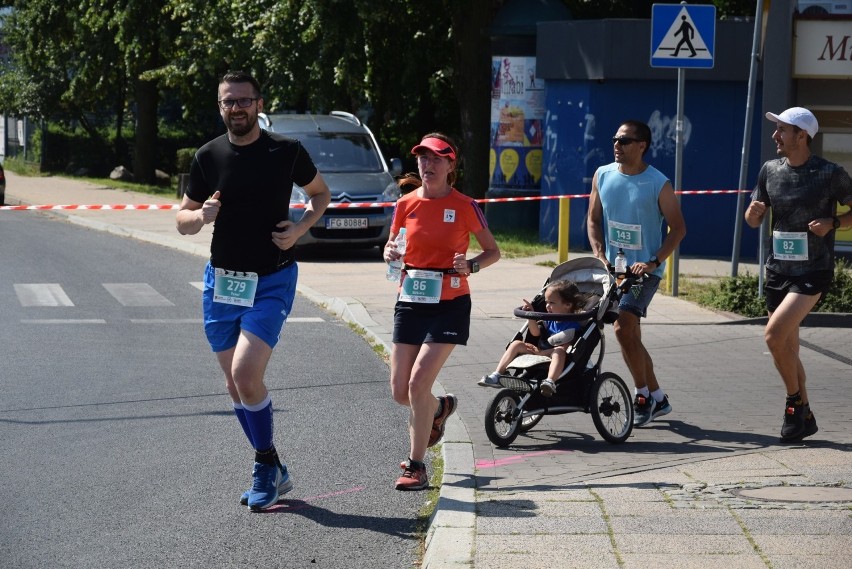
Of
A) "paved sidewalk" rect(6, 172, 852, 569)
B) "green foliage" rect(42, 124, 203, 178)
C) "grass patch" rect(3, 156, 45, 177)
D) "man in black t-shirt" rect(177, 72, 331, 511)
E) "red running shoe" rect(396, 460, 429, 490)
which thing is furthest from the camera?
"green foliage" rect(42, 124, 203, 178)

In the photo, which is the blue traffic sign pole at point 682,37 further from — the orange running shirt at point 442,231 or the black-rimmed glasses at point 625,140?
the orange running shirt at point 442,231

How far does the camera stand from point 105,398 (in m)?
8.90

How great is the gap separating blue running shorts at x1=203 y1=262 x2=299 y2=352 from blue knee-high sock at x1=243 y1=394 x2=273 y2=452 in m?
0.28

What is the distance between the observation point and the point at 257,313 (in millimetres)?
6207

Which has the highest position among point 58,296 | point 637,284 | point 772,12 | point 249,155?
point 772,12

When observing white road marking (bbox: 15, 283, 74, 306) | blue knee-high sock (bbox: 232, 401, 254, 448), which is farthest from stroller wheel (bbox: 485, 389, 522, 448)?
white road marking (bbox: 15, 283, 74, 306)

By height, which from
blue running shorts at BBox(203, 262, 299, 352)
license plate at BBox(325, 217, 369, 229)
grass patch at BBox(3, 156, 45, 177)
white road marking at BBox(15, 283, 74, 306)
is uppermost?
blue running shorts at BBox(203, 262, 299, 352)

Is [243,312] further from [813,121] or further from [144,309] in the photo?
[144,309]

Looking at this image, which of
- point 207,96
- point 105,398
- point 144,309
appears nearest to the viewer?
point 105,398

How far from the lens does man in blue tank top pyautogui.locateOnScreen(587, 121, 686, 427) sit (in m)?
8.00

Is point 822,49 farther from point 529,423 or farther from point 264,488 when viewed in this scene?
point 264,488

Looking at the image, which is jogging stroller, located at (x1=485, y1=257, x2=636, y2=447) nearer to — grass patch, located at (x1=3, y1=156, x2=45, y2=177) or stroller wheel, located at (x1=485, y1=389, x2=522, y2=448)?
stroller wheel, located at (x1=485, y1=389, x2=522, y2=448)

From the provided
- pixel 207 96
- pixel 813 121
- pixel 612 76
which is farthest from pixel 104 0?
pixel 813 121

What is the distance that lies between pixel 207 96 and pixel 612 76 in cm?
1952
